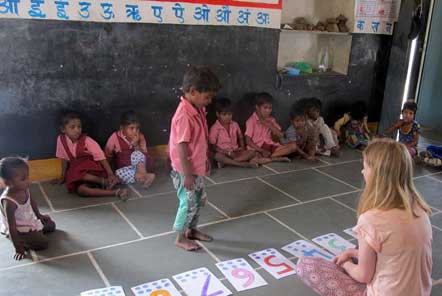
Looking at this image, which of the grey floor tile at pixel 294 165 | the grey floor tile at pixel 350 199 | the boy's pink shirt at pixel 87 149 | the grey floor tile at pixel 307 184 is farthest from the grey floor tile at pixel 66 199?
the grey floor tile at pixel 350 199

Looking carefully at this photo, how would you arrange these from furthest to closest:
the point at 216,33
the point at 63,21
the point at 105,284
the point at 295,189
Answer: the point at 216,33, the point at 295,189, the point at 63,21, the point at 105,284

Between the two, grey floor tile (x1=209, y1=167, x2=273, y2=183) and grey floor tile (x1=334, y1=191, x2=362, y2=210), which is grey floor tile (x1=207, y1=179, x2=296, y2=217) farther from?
grey floor tile (x1=334, y1=191, x2=362, y2=210)

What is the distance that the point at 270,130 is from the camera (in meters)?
4.59

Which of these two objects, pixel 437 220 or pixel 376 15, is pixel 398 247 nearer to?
pixel 437 220

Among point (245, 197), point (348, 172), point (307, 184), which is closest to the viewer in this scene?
point (245, 197)

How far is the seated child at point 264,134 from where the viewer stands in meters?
4.44

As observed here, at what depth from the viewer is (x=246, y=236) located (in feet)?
9.50

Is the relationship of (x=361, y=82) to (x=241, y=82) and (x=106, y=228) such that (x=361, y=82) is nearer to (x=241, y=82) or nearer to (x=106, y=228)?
(x=241, y=82)

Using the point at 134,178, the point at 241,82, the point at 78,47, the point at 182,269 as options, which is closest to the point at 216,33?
the point at 241,82

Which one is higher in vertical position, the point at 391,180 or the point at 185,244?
the point at 391,180

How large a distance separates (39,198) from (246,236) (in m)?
1.61

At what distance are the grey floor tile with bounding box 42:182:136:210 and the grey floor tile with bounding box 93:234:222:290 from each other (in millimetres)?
735

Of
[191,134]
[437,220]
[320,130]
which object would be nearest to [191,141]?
[191,134]

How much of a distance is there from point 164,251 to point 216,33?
2271 mm
